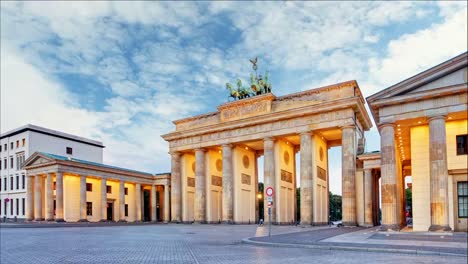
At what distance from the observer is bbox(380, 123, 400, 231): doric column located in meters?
28.5

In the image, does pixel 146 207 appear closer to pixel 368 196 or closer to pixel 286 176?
pixel 286 176

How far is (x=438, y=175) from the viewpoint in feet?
85.8

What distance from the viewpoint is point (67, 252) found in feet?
56.9

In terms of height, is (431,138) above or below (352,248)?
above

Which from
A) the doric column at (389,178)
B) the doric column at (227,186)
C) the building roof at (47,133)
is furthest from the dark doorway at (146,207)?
the doric column at (389,178)

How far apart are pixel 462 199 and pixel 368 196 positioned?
50.4 feet

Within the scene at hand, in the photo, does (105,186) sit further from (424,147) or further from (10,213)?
(424,147)

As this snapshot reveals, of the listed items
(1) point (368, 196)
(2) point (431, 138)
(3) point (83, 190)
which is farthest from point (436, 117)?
(3) point (83, 190)

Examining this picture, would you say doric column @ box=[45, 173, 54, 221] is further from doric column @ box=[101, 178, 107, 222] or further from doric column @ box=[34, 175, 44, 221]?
doric column @ box=[101, 178, 107, 222]

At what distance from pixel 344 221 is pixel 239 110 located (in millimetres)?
19017

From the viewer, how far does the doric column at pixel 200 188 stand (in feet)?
183

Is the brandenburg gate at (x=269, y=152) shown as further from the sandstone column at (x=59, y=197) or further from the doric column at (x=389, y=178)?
the sandstone column at (x=59, y=197)

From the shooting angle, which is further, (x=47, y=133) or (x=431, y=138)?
(x=47, y=133)

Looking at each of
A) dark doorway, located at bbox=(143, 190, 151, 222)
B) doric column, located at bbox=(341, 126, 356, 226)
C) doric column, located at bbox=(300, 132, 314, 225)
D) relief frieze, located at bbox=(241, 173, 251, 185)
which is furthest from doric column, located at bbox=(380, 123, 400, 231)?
dark doorway, located at bbox=(143, 190, 151, 222)
